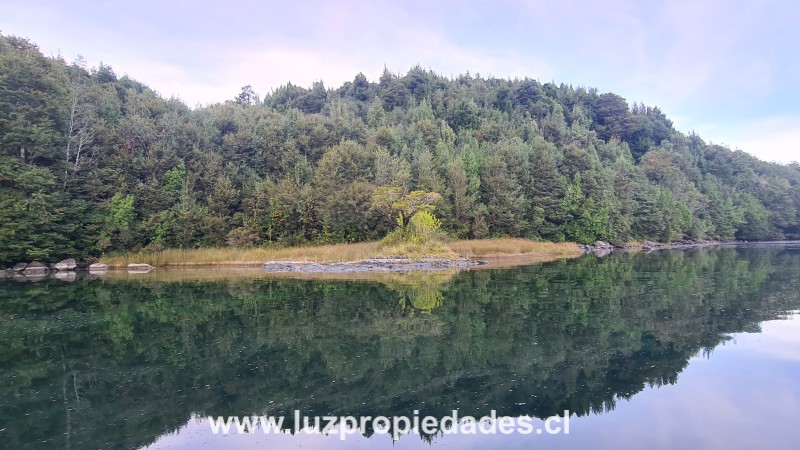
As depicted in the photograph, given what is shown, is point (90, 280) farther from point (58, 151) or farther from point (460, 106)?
point (460, 106)

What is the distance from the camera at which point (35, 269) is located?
36094 mm

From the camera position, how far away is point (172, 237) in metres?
43.2

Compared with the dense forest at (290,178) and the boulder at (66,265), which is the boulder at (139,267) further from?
the boulder at (66,265)

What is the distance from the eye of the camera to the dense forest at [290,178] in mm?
38875

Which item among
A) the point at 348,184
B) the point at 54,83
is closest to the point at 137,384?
the point at 348,184

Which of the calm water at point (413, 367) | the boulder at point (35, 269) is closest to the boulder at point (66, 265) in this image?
the boulder at point (35, 269)

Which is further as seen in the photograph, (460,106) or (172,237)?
(460,106)

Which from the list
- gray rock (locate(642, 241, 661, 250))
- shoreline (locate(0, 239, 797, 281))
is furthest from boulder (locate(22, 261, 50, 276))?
gray rock (locate(642, 241, 661, 250))

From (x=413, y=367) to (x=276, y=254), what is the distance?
31.6 meters

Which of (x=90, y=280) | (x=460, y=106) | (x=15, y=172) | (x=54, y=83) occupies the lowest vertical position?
(x=90, y=280)

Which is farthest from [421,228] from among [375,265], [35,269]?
[35,269]

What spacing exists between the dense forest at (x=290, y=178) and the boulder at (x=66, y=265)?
0.85 m

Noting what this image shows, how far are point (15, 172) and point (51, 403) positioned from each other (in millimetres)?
38091

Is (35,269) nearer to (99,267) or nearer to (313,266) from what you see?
(99,267)
